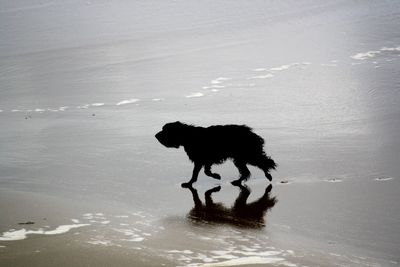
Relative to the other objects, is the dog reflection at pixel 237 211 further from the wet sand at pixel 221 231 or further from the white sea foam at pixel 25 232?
the white sea foam at pixel 25 232

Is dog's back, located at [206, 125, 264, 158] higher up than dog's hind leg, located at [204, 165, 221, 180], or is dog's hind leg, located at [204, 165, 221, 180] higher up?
dog's back, located at [206, 125, 264, 158]

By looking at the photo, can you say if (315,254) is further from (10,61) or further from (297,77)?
(10,61)

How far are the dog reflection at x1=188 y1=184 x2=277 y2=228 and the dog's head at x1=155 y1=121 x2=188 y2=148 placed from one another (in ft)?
3.21

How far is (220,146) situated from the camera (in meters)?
8.78

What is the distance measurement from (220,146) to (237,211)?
146cm

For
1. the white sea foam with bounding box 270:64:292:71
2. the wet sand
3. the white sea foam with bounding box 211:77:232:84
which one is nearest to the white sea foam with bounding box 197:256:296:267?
the wet sand

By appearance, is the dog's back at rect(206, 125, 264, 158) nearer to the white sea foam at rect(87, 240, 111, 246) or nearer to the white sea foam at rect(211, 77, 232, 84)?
the white sea foam at rect(87, 240, 111, 246)

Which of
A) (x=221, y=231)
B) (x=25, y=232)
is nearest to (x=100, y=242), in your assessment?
(x=25, y=232)

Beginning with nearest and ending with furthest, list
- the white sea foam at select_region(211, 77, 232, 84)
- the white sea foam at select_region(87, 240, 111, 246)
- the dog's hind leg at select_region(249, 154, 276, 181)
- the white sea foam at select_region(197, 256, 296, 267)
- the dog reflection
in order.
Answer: the white sea foam at select_region(197, 256, 296, 267), the white sea foam at select_region(87, 240, 111, 246), the dog reflection, the dog's hind leg at select_region(249, 154, 276, 181), the white sea foam at select_region(211, 77, 232, 84)

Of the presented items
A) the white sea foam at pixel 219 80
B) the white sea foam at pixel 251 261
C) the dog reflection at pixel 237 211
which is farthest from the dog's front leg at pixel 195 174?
the white sea foam at pixel 219 80

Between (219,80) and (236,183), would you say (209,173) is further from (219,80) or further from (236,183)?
(219,80)

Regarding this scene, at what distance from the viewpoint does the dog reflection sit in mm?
7055

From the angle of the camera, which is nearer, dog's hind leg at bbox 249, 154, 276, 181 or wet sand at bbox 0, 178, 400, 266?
wet sand at bbox 0, 178, 400, 266

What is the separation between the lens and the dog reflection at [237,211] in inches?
278
